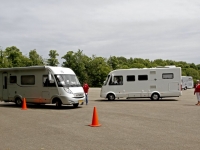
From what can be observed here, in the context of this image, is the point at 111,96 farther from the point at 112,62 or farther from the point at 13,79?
the point at 112,62

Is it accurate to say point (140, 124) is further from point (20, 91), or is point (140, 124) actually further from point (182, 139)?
point (20, 91)

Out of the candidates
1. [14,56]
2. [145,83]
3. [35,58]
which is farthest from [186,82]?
[14,56]

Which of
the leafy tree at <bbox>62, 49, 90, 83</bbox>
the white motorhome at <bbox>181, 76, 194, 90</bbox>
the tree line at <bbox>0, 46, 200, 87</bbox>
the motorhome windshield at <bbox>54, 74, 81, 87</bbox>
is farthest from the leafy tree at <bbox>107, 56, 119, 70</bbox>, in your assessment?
the motorhome windshield at <bbox>54, 74, 81, 87</bbox>

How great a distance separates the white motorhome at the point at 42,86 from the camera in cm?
1784

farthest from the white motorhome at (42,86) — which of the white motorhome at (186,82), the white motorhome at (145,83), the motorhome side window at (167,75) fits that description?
the white motorhome at (186,82)

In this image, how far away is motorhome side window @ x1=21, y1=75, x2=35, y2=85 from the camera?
63.1 ft

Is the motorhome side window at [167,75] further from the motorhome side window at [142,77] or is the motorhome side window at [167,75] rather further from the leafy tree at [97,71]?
the leafy tree at [97,71]

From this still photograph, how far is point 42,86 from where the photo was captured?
61.3 ft

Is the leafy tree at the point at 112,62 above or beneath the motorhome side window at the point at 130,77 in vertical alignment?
above

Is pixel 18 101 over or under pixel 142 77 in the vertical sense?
under

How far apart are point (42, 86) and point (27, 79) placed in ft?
5.07

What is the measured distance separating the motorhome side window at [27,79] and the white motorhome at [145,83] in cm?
744

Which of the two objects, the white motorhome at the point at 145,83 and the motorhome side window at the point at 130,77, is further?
the motorhome side window at the point at 130,77

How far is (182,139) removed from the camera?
841 centimetres
